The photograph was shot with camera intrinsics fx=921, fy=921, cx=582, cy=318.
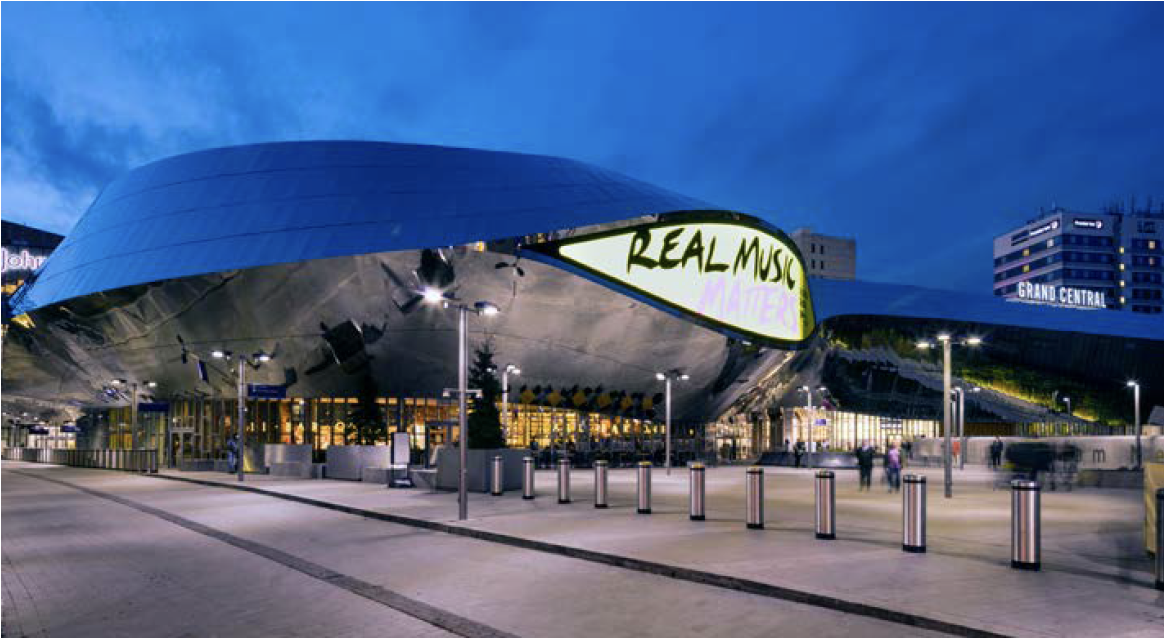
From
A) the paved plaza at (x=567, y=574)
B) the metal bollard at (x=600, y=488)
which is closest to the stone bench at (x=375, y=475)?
the paved plaza at (x=567, y=574)

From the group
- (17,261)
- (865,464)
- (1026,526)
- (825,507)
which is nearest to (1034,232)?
(17,261)

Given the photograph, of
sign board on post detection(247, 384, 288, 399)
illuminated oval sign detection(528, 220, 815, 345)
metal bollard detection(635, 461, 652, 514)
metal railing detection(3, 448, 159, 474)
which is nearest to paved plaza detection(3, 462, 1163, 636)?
metal bollard detection(635, 461, 652, 514)

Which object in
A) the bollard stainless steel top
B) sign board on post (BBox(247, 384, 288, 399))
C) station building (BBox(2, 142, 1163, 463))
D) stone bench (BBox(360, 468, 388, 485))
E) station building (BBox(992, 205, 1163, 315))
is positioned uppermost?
station building (BBox(992, 205, 1163, 315))

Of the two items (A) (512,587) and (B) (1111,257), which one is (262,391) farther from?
(B) (1111,257)

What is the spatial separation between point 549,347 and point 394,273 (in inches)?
380

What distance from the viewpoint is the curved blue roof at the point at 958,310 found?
229 feet

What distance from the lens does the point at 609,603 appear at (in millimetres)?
10602

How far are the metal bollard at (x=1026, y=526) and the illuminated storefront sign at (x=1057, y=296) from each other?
88.0 meters

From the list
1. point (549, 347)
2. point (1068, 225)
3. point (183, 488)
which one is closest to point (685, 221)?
point (549, 347)

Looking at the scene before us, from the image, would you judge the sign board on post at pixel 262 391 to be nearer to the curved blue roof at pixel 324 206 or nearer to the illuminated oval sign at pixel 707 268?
the curved blue roof at pixel 324 206

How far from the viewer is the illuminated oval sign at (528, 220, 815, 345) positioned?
42.8 meters

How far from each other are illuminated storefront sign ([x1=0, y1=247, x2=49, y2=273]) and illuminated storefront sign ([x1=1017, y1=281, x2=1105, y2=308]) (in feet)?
299

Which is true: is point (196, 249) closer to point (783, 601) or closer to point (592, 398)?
point (592, 398)

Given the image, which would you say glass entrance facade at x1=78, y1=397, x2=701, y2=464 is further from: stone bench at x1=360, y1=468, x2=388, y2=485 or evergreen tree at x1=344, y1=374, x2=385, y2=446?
stone bench at x1=360, y1=468, x2=388, y2=485
